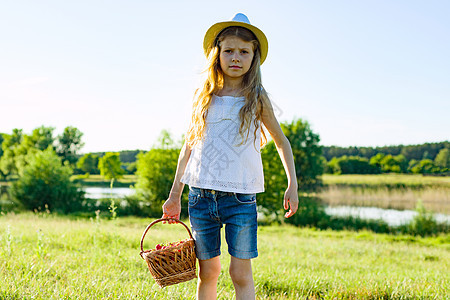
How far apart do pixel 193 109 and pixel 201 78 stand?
0.77ft

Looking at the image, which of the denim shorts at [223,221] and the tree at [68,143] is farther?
the tree at [68,143]

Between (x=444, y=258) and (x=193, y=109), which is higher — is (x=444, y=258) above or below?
below

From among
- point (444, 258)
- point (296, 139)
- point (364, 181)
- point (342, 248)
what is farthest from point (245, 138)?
point (296, 139)

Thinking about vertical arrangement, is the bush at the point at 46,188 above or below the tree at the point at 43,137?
below

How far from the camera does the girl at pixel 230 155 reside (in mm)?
2326

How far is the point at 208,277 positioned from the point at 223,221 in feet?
1.37

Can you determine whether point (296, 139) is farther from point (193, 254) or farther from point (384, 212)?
point (193, 254)

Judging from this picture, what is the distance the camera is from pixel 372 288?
337 centimetres

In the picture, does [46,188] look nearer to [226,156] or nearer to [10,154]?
[10,154]

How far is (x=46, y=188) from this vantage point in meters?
27.3

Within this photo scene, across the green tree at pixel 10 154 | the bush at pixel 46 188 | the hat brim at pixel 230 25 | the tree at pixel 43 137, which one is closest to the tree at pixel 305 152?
the bush at pixel 46 188

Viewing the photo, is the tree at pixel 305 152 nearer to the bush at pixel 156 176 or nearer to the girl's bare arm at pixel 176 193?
the bush at pixel 156 176

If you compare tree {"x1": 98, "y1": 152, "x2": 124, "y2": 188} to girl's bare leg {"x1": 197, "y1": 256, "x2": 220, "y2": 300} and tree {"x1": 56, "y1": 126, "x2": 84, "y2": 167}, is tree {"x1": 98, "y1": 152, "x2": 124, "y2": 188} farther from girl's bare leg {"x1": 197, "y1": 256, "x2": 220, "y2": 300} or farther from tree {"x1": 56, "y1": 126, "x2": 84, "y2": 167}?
girl's bare leg {"x1": 197, "y1": 256, "x2": 220, "y2": 300}

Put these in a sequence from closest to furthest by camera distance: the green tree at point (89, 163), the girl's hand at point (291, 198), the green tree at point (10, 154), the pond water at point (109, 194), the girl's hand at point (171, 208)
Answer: the girl's hand at point (291, 198) → the girl's hand at point (171, 208) → the pond water at point (109, 194) → the green tree at point (10, 154) → the green tree at point (89, 163)
